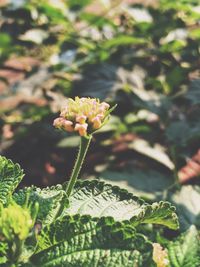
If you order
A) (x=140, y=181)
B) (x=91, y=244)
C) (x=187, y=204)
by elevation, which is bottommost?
(x=91, y=244)

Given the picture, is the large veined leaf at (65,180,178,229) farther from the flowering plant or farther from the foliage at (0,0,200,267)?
the foliage at (0,0,200,267)

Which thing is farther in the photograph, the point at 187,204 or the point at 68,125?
the point at 187,204

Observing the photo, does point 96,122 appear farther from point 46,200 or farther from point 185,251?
point 185,251

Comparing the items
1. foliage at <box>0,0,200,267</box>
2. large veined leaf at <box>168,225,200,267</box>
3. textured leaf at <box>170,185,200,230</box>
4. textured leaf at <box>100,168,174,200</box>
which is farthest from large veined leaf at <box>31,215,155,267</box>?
textured leaf at <box>100,168,174,200</box>

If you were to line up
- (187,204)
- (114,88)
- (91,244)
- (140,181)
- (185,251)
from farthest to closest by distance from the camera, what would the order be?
(114,88)
(140,181)
(187,204)
(185,251)
(91,244)

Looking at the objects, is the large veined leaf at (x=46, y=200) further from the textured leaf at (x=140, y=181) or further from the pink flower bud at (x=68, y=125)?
the textured leaf at (x=140, y=181)

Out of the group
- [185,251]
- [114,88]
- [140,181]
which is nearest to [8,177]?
[185,251]
